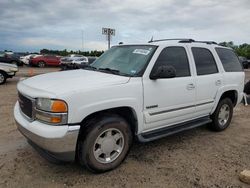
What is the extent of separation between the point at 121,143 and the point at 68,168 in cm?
86

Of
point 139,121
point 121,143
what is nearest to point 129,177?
point 121,143

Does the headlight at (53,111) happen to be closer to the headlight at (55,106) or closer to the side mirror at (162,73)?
the headlight at (55,106)

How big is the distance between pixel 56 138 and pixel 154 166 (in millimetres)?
1587

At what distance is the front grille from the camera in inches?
127

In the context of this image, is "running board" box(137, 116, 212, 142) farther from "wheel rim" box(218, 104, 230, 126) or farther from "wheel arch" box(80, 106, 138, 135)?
"wheel rim" box(218, 104, 230, 126)

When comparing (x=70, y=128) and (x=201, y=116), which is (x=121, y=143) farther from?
(x=201, y=116)

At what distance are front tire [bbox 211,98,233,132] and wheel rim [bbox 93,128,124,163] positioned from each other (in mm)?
2583

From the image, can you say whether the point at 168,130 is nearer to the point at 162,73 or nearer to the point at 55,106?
the point at 162,73

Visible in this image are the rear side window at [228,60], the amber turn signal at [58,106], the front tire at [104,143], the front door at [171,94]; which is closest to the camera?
the amber turn signal at [58,106]

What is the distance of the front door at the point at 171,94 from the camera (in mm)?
3723

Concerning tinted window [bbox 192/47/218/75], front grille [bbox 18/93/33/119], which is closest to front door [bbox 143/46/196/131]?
tinted window [bbox 192/47/218/75]

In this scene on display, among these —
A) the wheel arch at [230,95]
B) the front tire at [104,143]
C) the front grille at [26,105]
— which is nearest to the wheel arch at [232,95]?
the wheel arch at [230,95]

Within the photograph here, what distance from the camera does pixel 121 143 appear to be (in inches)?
140

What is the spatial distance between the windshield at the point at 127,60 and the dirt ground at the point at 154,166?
4.64 ft
